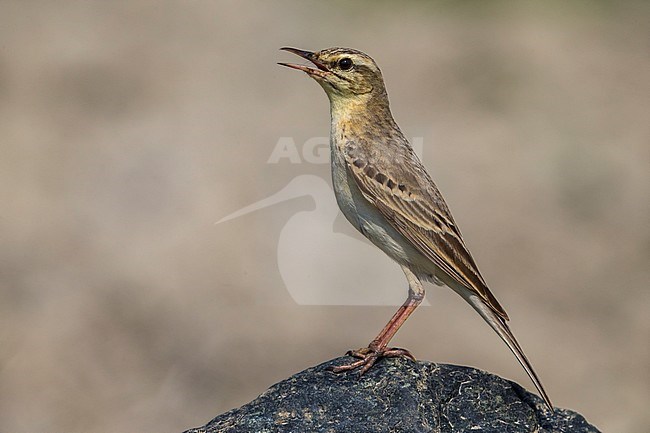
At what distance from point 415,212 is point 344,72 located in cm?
146

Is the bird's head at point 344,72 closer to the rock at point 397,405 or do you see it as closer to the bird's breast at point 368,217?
the bird's breast at point 368,217

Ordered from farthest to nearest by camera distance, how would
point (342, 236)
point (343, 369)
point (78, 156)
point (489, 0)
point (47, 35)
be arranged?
point (489, 0) → point (47, 35) → point (78, 156) → point (342, 236) → point (343, 369)

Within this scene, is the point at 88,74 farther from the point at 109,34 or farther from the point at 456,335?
the point at 456,335

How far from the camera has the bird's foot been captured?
386 inches

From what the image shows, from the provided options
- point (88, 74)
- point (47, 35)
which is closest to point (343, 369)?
point (88, 74)

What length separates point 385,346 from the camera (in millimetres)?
10016

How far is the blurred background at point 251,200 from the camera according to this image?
19.0 metres

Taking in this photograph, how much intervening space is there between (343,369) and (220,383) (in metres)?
9.25

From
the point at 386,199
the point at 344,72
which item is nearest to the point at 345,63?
the point at 344,72

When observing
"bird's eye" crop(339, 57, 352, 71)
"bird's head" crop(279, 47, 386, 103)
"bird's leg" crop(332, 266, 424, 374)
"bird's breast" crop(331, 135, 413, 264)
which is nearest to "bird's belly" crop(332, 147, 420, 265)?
"bird's breast" crop(331, 135, 413, 264)

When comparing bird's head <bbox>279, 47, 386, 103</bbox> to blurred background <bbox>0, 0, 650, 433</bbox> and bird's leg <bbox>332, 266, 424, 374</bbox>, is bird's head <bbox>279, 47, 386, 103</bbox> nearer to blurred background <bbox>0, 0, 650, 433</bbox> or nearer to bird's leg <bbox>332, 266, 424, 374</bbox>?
bird's leg <bbox>332, 266, 424, 374</bbox>

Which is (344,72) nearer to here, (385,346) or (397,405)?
(385,346)

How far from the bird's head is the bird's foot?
2.39 meters

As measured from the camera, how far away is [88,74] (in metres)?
25.0
